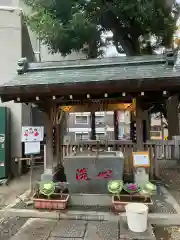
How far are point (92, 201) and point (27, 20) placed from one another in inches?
377

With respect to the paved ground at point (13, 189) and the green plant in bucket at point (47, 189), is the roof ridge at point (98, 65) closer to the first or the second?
the green plant in bucket at point (47, 189)

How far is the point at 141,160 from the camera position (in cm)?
581

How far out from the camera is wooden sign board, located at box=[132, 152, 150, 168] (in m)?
5.78

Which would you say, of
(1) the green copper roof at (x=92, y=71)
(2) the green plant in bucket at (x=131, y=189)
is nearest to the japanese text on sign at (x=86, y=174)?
(2) the green plant in bucket at (x=131, y=189)

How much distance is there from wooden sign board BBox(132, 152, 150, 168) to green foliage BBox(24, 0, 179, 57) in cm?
675

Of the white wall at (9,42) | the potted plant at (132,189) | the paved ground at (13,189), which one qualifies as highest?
the white wall at (9,42)

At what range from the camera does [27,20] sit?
1108 centimetres

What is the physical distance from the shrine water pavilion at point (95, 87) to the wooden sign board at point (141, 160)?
10.9 inches

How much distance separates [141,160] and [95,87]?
2274 mm

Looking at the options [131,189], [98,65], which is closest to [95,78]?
[98,65]

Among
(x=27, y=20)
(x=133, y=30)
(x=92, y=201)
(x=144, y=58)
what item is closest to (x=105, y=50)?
(x=133, y=30)

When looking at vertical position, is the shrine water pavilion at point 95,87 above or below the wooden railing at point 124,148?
above

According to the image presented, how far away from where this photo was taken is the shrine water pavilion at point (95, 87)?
17.6 ft

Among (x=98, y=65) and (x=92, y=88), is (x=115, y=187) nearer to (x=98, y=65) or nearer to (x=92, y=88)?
(x=92, y=88)
